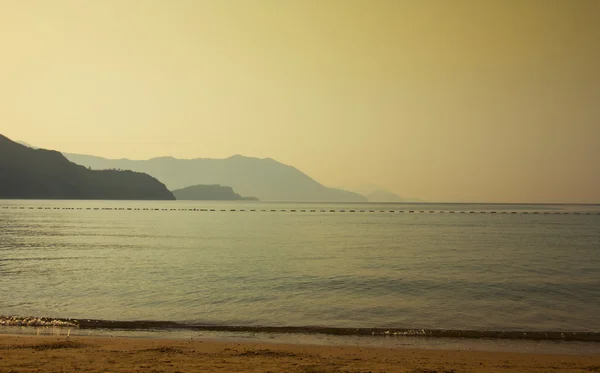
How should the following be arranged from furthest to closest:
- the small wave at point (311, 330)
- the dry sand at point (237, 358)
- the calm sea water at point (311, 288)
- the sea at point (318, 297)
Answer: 1. the calm sea water at point (311, 288)
2. the sea at point (318, 297)
3. the small wave at point (311, 330)
4. the dry sand at point (237, 358)

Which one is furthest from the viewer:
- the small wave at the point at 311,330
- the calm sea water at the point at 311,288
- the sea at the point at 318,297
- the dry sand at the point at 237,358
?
the calm sea water at the point at 311,288

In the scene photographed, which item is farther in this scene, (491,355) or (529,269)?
(529,269)

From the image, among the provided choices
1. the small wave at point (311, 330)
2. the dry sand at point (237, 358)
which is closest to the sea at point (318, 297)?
the small wave at point (311, 330)

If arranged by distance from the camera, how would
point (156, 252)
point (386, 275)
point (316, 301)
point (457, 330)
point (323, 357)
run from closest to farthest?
point (323, 357) → point (457, 330) → point (316, 301) → point (386, 275) → point (156, 252)

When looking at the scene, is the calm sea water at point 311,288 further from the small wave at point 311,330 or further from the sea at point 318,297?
the small wave at point 311,330

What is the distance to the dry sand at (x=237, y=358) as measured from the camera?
13797 millimetres

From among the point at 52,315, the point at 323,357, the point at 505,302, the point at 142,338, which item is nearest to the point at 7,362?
the point at 142,338

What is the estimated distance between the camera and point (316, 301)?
25.4m

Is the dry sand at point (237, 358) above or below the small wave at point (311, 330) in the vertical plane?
above

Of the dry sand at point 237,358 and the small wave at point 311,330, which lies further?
the small wave at point 311,330

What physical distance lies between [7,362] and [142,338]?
5050mm

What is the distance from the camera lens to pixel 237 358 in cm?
1498

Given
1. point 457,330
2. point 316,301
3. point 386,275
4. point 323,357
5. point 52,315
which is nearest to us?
point 323,357

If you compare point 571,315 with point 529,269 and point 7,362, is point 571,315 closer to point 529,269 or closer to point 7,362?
point 529,269
